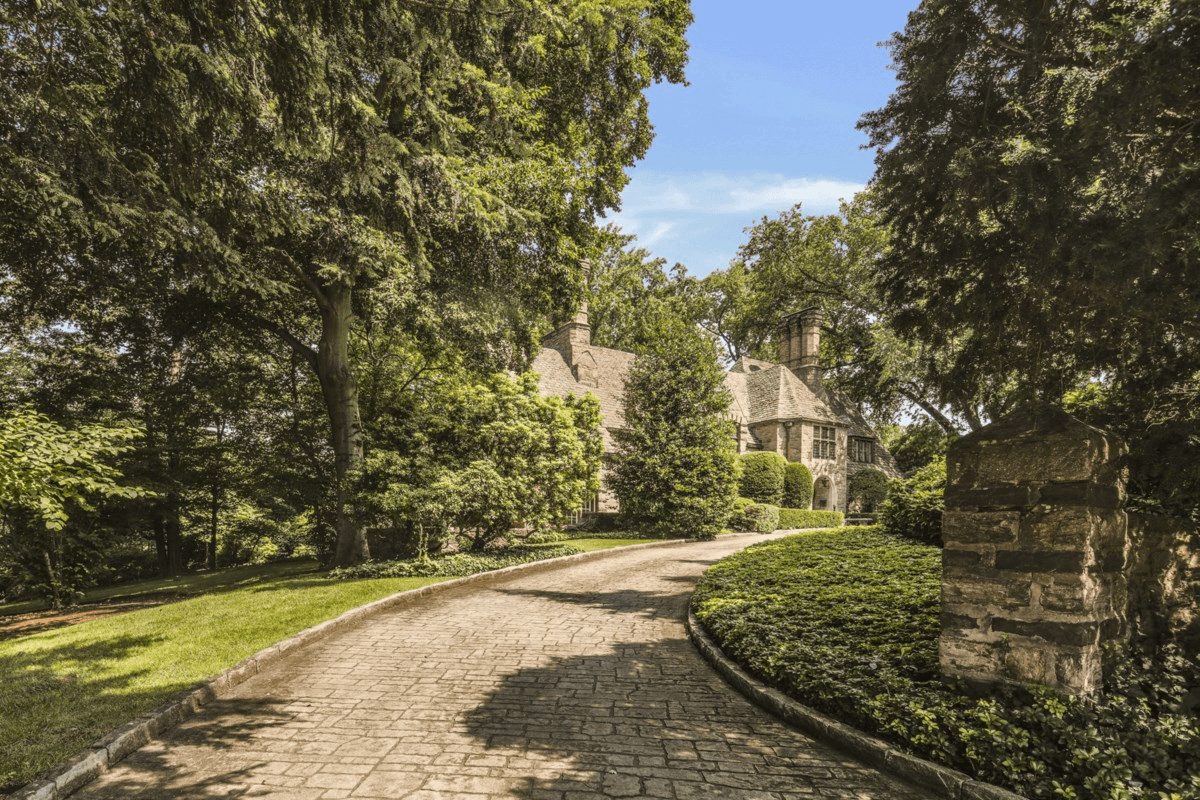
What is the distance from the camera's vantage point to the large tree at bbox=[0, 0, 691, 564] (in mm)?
5129

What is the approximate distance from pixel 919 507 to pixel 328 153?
12689 mm

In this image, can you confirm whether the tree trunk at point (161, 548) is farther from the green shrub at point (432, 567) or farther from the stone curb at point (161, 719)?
the stone curb at point (161, 719)

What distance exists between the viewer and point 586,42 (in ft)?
21.6

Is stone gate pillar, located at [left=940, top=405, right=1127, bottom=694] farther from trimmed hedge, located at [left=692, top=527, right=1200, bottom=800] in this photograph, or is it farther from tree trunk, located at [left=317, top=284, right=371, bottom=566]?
tree trunk, located at [left=317, top=284, right=371, bottom=566]

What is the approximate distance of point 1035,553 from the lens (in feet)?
→ 14.8

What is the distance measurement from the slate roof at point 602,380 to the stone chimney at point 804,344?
12.2 meters

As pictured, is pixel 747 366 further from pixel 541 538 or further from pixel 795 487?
pixel 541 538

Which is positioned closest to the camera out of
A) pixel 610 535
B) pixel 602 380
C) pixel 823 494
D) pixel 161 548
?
pixel 161 548

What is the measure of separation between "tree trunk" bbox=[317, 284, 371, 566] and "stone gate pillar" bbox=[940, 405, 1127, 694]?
11.8 metres

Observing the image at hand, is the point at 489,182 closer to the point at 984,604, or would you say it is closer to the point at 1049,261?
the point at 1049,261

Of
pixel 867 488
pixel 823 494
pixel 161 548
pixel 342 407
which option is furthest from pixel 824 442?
pixel 161 548

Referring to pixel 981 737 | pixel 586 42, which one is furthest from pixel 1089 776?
pixel 586 42

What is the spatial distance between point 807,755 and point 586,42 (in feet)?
24.0

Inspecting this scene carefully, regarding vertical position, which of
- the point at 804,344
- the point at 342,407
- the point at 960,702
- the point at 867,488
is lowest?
the point at 867,488
